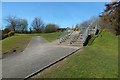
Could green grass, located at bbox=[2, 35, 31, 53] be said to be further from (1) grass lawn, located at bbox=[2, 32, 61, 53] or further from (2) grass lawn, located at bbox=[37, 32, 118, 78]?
(2) grass lawn, located at bbox=[37, 32, 118, 78]

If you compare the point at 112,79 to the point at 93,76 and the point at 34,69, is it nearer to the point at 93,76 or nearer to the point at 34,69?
the point at 93,76

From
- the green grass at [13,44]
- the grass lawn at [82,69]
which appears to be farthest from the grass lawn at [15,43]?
the grass lawn at [82,69]

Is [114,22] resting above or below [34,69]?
above

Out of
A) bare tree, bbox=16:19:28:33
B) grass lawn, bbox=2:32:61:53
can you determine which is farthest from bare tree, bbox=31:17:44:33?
grass lawn, bbox=2:32:61:53

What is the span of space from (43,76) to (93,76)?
7.84 ft

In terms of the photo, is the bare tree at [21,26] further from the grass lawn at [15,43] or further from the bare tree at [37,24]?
the grass lawn at [15,43]

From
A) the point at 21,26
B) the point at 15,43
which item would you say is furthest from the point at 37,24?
the point at 15,43

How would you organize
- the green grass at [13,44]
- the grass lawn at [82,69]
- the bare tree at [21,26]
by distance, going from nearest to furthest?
the grass lawn at [82,69] → the green grass at [13,44] → the bare tree at [21,26]

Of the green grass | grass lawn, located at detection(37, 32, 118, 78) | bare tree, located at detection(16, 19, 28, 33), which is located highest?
bare tree, located at detection(16, 19, 28, 33)

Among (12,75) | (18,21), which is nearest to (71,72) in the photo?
(12,75)

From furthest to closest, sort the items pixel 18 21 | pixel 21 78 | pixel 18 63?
pixel 18 21, pixel 18 63, pixel 21 78

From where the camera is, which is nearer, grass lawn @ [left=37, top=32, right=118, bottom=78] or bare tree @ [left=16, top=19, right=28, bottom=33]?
grass lawn @ [left=37, top=32, right=118, bottom=78]

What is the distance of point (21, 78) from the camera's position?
10945 mm

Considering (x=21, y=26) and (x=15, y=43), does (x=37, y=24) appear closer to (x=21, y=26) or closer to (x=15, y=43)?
(x=21, y=26)
